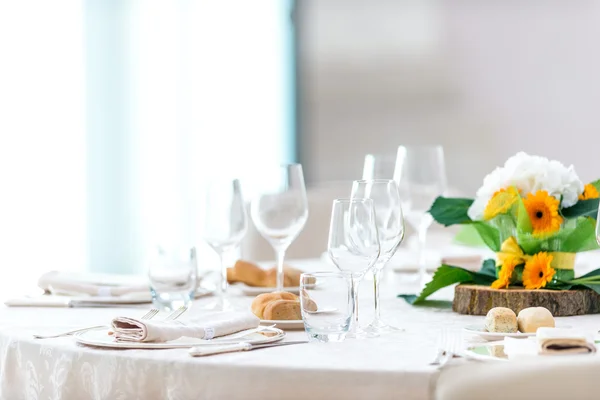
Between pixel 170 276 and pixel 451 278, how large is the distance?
0.46 m

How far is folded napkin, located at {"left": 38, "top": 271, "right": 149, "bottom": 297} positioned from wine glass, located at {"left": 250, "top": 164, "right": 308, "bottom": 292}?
0.27 meters

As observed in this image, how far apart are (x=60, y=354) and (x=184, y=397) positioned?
206 mm

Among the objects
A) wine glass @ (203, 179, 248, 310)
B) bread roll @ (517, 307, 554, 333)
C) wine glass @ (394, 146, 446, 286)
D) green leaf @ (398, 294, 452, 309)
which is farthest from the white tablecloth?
wine glass @ (394, 146, 446, 286)

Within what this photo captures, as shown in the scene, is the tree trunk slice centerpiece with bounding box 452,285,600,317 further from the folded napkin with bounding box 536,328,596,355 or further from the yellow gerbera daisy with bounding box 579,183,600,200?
the folded napkin with bounding box 536,328,596,355

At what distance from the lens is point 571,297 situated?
1.50m

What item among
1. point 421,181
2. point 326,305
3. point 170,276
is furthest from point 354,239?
point 421,181

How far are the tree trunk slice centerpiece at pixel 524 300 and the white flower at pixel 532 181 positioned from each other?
136 millimetres

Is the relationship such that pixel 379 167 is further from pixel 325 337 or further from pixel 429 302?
pixel 325 337

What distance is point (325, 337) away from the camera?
4.05ft

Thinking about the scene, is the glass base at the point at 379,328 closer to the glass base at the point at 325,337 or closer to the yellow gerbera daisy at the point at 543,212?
the glass base at the point at 325,337

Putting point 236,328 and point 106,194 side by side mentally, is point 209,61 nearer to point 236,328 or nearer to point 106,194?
point 106,194

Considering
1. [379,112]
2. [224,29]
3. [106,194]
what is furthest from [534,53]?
[106,194]

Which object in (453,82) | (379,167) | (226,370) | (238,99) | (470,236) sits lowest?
(226,370)

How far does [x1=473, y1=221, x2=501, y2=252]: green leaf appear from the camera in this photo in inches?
63.6
